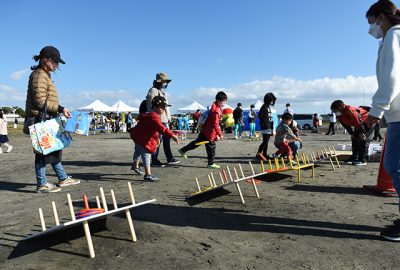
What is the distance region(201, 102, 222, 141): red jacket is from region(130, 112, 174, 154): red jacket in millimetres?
1931

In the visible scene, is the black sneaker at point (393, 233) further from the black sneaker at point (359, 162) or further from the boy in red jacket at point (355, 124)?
the black sneaker at point (359, 162)

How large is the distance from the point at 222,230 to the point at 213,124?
4.55 meters

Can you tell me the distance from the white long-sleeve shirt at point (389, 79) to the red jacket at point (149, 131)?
376 cm

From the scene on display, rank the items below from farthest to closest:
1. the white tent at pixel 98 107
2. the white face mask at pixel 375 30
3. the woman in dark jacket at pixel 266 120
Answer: the white tent at pixel 98 107, the woman in dark jacket at pixel 266 120, the white face mask at pixel 375 30

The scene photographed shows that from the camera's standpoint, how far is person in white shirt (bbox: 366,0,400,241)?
9.76ft

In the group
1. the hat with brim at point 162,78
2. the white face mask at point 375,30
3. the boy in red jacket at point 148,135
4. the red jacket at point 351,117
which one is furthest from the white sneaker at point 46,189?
the red jacket at point 351,117

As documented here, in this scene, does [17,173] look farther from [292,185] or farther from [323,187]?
[323,187]

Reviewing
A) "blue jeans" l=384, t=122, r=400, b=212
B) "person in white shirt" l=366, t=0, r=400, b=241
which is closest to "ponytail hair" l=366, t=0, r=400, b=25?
"person in white shirt" l=366, t=0, r=400, b=241

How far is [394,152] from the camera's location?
3.14m

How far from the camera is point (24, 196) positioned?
5.18 m

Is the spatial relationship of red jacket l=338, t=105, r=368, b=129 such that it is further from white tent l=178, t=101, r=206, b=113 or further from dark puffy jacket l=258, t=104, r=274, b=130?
white tent l=178, t=101, r=206, b=113

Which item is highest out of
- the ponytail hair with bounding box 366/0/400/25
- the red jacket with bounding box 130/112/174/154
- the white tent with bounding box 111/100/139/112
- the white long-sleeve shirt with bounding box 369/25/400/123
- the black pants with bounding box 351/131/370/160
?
the white tent with bounding box 111/100/139/112

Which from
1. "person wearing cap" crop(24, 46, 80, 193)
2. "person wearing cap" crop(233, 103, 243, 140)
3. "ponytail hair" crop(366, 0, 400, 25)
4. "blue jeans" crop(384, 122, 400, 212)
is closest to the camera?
"blue jeans" crop(384, 122, 400, 212)

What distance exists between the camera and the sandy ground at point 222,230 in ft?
9.19
